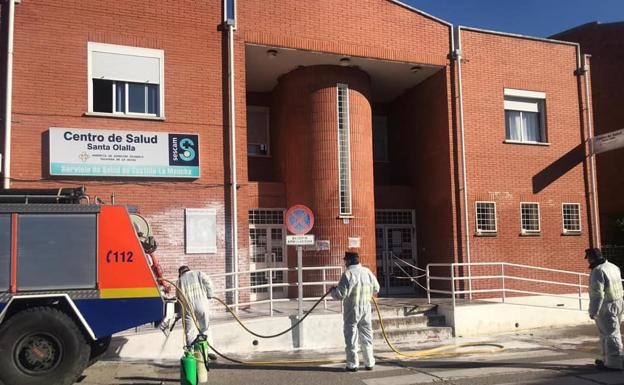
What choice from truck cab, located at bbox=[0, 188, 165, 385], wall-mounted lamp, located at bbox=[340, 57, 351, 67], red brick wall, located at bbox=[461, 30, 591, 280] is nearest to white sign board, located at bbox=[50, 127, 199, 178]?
truck cab, located at bbox=[0, 188, 165, 385]

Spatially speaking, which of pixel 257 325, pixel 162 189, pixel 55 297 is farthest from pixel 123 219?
Result: pixel 162 189

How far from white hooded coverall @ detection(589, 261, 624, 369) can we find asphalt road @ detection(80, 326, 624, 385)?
18.3 inches

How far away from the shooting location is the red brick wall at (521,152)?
52.4 ft

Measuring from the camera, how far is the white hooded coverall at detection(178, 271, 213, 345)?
909 centimetres

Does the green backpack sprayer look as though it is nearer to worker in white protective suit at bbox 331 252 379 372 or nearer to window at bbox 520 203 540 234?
worker in white protective suit at bbox 331 252 379 372

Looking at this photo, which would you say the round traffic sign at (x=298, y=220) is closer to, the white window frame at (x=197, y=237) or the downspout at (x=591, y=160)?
the white window frame at (x=197, y=237)

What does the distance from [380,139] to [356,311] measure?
36.6 feet

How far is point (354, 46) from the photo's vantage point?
14844 millimetres

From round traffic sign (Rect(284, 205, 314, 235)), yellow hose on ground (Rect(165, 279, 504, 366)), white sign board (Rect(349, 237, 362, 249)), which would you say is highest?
round traffic sign (Rect(284, 205, 314, 235))

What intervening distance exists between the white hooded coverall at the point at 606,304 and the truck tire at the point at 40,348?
7.22 meters

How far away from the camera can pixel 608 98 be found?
2542cm

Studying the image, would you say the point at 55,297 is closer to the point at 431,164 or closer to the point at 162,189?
the point at 162,189

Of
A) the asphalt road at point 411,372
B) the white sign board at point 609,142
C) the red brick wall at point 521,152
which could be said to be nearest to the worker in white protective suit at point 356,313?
the asphalt road at point 411,372

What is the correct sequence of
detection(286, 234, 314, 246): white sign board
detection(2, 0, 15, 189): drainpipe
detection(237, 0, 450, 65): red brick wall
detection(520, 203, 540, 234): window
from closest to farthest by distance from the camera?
1. detection(286, 234, 314, 246): white sign board
2. detection(2, 0, 15, 189): drainpipe
3. detection(237, 0, 450, 65): red brick wall
4. detection(520, 203, 540, 234): window
